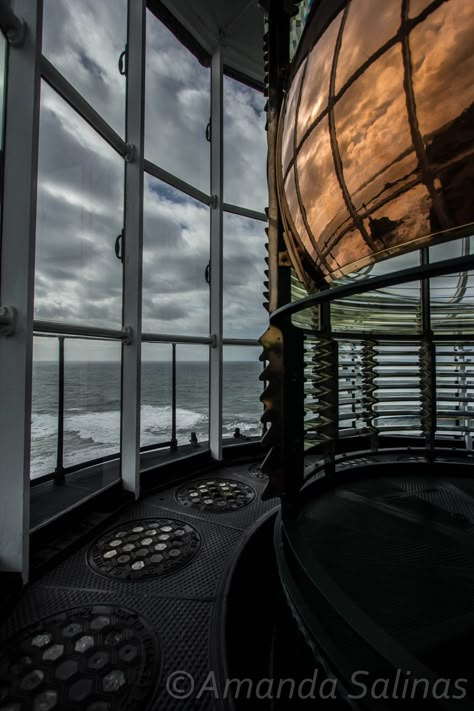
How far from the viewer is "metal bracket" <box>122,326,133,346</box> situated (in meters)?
2.47

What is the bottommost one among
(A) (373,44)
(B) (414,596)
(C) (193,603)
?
(C) (193,603)

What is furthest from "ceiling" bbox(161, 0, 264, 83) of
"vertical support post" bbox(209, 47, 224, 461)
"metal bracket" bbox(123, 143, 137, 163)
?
"metal bracket" bbox(123, 143, 137, 163)

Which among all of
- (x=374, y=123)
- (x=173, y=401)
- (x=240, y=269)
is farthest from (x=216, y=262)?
(x=374, y=123)

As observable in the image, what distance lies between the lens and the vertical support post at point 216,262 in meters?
3.28

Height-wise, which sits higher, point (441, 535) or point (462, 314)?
point (462, 314)

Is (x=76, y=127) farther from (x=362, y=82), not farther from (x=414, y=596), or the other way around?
(x=414, y=596)

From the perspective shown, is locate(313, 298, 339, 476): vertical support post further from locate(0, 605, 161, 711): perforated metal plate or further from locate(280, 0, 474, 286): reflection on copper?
locate(280, 0, 474, 286): reflection on copper

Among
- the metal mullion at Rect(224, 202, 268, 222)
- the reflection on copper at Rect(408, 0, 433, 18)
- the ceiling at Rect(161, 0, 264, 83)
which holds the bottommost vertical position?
the reflection on copper at Rect(408, 0, 433, 18)

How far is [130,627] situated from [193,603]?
27 cm

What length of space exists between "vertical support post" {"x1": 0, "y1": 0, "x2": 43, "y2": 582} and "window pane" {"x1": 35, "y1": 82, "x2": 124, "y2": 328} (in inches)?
6.9

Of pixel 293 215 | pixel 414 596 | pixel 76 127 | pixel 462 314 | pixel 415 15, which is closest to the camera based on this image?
pixel 415 15

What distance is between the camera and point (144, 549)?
184 centimetres

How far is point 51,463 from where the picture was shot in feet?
7.89

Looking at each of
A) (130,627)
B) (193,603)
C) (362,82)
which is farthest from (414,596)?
(362,82)
